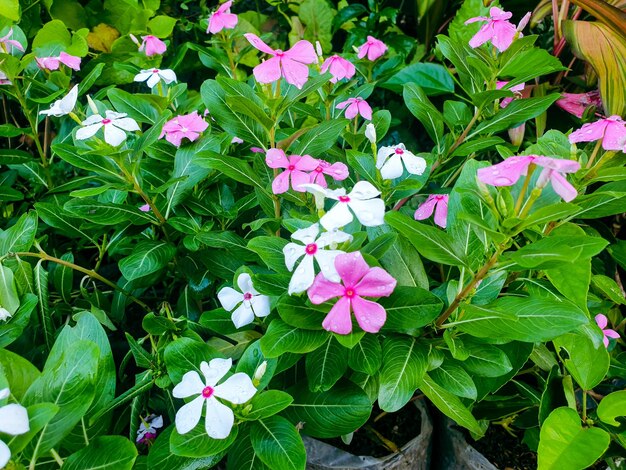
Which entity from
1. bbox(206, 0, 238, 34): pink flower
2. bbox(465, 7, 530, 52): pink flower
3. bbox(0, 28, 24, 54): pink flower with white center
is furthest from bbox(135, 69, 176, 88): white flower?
bbox(465, 7, 530, 52): pink flower

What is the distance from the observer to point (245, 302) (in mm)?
652

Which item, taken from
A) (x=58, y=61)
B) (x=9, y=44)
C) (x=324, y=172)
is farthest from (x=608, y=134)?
(x=9, y=44)

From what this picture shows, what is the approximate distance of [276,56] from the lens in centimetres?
68

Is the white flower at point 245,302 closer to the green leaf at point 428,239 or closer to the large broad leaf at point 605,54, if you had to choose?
the green leaf at point 428,239

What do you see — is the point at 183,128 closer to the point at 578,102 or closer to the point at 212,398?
the point at 212,398

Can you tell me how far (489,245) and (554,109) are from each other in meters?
0.77

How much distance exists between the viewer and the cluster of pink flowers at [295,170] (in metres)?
0.65

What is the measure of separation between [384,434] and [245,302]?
426 millimetres

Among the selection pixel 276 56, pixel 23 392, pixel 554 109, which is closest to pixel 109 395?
pixel 23 392

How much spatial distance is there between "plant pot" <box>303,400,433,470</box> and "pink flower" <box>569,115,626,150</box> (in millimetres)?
531

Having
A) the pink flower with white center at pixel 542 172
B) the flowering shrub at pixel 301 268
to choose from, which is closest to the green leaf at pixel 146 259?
the flowering shrub at pixel 301 268

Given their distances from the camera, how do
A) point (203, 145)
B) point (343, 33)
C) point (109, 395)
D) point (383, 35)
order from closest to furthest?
point (109, 395) < point (203, 145) < point (383, 35) < point (343, 33)

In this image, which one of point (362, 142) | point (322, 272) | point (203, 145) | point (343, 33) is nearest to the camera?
point (322, 272)

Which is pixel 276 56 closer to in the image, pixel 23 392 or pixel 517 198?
pixel 517 198
